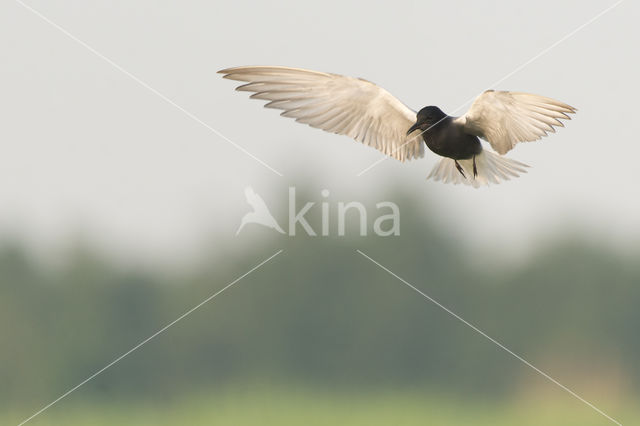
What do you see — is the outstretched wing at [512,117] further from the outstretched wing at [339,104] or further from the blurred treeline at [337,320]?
the blurred treeline at [337,320]

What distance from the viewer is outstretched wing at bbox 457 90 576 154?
2.81 meters

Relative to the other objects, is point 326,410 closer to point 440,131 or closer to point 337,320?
point 337,320

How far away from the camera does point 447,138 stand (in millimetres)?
3043

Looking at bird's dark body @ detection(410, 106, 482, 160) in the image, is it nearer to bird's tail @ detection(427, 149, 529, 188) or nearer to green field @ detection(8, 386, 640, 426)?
bird's tail @ detection(427, 149, 529, 188)

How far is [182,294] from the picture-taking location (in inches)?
1031

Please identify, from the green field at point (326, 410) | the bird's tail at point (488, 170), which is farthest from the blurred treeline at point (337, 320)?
the bird's tail at point (488, 170)

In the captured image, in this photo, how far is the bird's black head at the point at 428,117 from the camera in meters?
3.05

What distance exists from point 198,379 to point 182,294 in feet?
15.3

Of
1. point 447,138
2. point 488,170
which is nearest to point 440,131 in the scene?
point 447,138

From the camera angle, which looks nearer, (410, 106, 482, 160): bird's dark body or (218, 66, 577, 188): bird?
(218, 66, 577, 188): bird

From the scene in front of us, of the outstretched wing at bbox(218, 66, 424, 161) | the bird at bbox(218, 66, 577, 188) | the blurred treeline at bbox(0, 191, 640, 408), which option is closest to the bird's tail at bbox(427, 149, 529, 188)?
the bird at bbox(218, 66, 577, 188)

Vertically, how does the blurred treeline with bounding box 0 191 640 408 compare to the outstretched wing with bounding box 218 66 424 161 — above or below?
below

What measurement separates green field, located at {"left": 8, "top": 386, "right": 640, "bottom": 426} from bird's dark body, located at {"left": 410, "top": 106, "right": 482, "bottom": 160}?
23.1m

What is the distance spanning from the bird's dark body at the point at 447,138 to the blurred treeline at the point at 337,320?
21432mm
